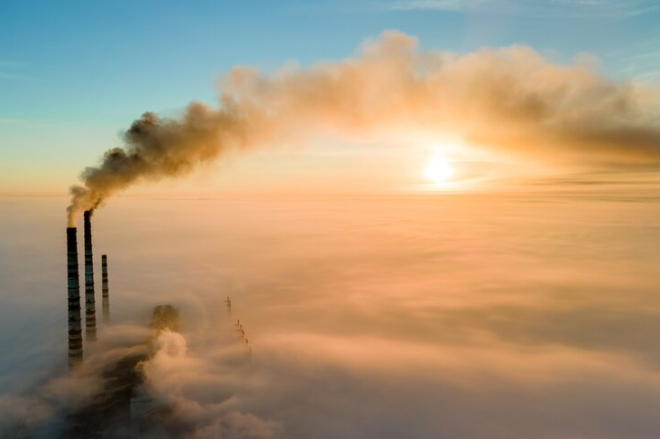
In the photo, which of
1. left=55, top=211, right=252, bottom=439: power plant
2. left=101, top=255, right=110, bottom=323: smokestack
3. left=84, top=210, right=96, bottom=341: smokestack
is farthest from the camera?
left=101, top=255, right=110, bottom=323: smokestack

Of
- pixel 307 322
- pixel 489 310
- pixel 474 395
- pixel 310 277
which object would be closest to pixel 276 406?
pixel 474 395

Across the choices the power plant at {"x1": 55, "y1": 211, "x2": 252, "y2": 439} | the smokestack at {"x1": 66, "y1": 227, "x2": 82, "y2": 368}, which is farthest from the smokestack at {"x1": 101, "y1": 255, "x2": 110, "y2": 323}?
the smokestack at {"x1": 66, "y1": 227, "x2": 82, "y2": 368}

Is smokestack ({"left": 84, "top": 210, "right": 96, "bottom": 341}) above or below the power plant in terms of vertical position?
above

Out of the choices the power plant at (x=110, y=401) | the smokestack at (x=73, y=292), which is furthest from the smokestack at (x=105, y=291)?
the smokestack at (x=73, y=292)

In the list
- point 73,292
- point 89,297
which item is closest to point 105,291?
point 89,297

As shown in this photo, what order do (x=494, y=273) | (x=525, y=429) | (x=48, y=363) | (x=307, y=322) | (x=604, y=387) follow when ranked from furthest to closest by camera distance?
1. (x=494, y=273)
2. (x=307, y=322)
3. (x=604, y=387)
4. (x=525, y=429)
5. (x=48, y=363)

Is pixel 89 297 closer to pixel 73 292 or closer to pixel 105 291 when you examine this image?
pixel 73 292

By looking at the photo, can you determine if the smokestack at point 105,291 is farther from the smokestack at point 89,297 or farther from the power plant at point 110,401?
the power plant at point 110,401

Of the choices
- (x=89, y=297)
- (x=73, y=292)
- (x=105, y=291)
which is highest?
(x=73, y=292)

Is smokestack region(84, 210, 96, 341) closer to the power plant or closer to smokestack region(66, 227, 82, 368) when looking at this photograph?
the power plant

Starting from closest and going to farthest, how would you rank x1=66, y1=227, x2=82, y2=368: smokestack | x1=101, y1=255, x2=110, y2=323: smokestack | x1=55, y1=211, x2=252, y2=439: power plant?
x1=55, y1=211, x2=252, y2=439: power plant < x1=66, y1=227, x2=82, y2=368: smokestack < x1=101, y1=255, x2=110, y2=323: smokestack

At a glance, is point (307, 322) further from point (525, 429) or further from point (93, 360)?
point (93, 360)
